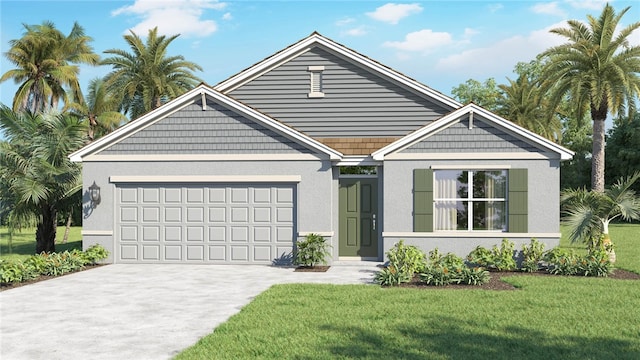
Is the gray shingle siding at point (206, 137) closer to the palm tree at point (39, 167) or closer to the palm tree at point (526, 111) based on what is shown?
the palm tree at point (39, 167)

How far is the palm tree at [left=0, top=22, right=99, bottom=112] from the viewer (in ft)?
130

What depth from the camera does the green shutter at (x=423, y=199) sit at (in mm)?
15719

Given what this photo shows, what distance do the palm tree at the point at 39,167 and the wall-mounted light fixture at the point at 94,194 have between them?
7.26 feet

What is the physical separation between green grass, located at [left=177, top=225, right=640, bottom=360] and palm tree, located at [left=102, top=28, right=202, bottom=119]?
25.2 meters

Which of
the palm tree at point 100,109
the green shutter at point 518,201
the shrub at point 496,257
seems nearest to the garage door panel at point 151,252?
the shrub at point 496,257

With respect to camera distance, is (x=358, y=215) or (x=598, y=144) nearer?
(x=358, y=215)

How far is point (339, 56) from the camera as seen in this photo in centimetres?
1866

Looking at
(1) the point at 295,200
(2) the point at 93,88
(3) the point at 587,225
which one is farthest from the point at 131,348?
(2) the point at 93,88

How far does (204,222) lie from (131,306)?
20.4ft

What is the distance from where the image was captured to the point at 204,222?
16.4 metres

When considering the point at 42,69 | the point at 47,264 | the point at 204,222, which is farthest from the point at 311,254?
the point at 42,69

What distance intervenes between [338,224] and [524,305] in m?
7.32

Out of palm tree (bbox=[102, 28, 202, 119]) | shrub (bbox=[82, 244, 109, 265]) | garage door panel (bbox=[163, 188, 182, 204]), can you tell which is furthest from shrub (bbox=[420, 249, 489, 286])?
palm tree (bbox=[102, 28, 202, 119])

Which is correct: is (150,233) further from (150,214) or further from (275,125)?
(275,125)
